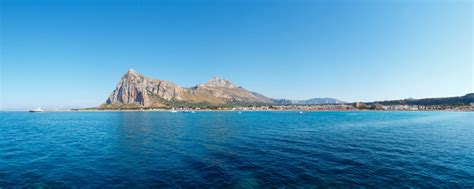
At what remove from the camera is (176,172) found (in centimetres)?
2606

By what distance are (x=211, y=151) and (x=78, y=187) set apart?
66.5ft

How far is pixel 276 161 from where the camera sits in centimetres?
3109

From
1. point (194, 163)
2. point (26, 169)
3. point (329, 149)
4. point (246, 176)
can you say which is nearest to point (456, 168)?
point (329, 149)

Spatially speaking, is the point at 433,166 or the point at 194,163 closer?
the point at 433,166

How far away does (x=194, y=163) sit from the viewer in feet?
98.9

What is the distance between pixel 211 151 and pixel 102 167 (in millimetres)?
16597

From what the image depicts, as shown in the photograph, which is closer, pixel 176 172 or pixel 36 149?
pixel 176 172

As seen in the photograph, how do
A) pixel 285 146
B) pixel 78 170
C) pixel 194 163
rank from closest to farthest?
1. pixel 78 170
2. pixel 194 163
3. pixel 285 146

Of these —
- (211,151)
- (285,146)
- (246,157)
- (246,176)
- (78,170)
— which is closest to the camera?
(246,176)

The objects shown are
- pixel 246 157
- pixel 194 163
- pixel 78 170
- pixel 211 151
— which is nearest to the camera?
pixel 78 170

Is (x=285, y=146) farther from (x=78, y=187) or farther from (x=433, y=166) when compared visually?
(x=78, y=187)

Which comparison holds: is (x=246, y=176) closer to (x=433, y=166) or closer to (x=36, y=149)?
(x=433, y=166)

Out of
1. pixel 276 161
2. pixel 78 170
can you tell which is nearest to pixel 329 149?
pixel 276 161

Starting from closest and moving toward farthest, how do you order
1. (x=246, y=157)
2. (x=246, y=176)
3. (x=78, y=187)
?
(x=78, y=187) → (x=246, y=176) → (x=246, y=157)
